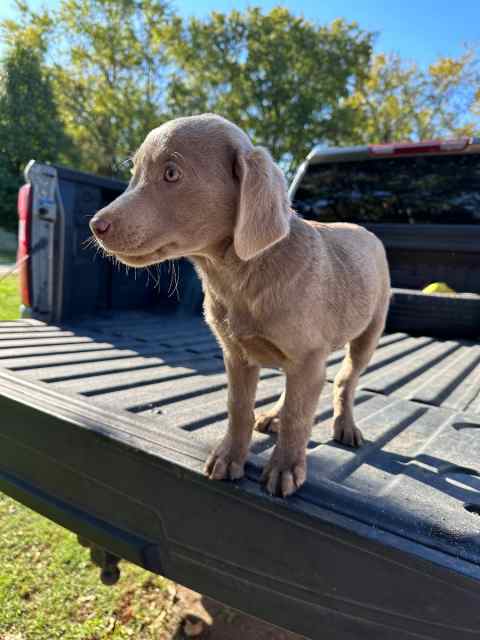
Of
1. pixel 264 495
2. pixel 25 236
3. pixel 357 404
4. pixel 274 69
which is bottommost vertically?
pixel 357 404

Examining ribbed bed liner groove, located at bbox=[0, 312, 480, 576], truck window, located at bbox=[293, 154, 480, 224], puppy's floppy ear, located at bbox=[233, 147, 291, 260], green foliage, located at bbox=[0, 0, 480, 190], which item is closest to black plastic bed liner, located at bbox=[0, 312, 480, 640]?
ribbed bed liner groove, located at bbox=[0, 312, 480, 576]

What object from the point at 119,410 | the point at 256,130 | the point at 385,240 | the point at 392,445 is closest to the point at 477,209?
the point at 385,240

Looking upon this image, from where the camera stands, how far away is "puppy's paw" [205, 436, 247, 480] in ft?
5.27

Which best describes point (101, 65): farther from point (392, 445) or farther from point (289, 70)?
point (392, 445)

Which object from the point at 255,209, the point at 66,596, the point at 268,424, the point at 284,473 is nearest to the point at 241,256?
the point at 255,209

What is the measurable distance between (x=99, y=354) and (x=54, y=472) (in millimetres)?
1260

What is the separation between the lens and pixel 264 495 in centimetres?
152

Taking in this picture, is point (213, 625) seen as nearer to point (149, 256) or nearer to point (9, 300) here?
point (149, 256)

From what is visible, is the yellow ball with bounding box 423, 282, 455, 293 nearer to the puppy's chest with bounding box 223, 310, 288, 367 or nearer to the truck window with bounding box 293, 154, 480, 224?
the truck window with bounding box 293, 154, 480, 224

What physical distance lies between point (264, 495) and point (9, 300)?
33.5 ft

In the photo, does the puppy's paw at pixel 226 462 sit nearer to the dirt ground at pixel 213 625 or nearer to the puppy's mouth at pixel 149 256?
the puppy's mouth at pixel 149 256

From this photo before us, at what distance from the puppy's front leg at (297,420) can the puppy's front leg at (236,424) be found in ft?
0.38

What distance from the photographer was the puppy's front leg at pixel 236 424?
1.62 meters

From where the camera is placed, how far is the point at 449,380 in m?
3.18
